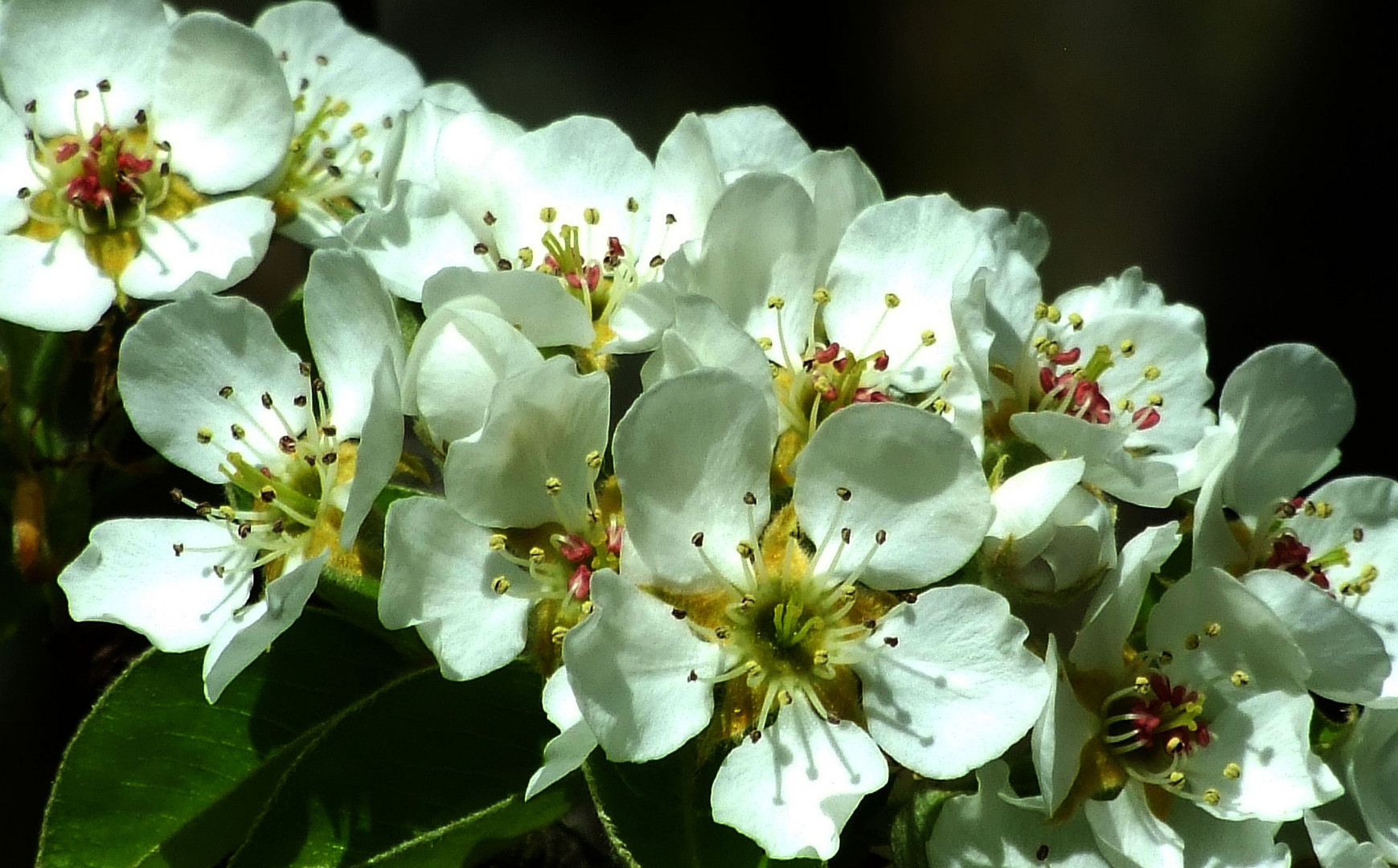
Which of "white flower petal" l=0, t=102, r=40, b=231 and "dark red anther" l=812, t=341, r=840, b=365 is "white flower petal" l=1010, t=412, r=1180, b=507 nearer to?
"dark red anther" l=812, t=341, r=840, b=365

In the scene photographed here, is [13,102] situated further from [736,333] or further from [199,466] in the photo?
[736,333]

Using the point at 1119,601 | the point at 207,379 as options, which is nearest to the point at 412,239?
the point at 207,379

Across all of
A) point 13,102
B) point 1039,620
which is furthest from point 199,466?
point 1039,620

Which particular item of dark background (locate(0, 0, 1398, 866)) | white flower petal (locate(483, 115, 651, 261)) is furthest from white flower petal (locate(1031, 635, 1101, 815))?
dark background (locate(0, 0, 1398, 866))

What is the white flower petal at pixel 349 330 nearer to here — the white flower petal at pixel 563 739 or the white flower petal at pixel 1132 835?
the white flower petal at pixel 563 739

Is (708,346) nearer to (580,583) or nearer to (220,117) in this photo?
(580,583)
